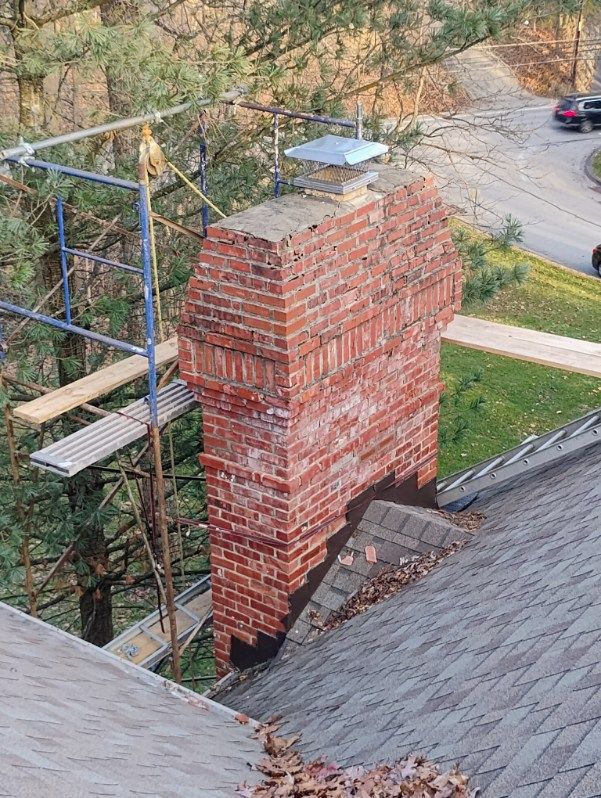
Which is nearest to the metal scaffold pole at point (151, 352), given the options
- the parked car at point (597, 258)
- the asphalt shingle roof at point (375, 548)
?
the asphalt shingle roof at point (375, 548)

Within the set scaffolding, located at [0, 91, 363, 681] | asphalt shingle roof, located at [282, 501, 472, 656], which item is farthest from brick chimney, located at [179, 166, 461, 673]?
scaffolding, located at [0, 91, 363, 681]

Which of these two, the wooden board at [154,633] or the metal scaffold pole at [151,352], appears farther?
the wooden board at [154,633]

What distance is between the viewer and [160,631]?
6402 millimetres

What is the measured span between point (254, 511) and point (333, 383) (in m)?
0.84

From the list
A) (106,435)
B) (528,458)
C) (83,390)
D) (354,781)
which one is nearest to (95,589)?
(83,390)

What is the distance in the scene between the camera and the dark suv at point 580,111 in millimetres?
32375

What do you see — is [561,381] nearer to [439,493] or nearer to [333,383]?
[439,493]

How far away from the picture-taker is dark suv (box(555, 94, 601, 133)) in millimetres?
32375

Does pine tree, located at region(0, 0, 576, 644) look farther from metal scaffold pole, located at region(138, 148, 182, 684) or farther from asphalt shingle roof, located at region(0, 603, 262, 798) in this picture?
asphalt shingle roof, located at region(0, 603, 262, 798)

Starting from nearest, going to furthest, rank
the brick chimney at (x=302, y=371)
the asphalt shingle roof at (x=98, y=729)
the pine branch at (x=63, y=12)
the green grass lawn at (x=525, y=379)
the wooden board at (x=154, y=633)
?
1. the asphalt shingle roof at (x=98, y=729)
2. the brick chimney at (x=302, y=371)
3. the wooden board at (x=154, y=633)
4. the pine branch at (x=63, y=12)
5. the green grass lawn at (x=525, y=379)

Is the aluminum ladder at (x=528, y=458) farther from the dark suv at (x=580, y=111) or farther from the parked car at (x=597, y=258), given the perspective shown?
the dark suv at (x=580, y=111)

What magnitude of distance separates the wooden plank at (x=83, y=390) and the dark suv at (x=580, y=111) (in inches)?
1147

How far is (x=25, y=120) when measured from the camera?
834 centimetres

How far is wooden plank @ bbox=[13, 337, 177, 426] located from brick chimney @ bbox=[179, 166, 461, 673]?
1.01m
